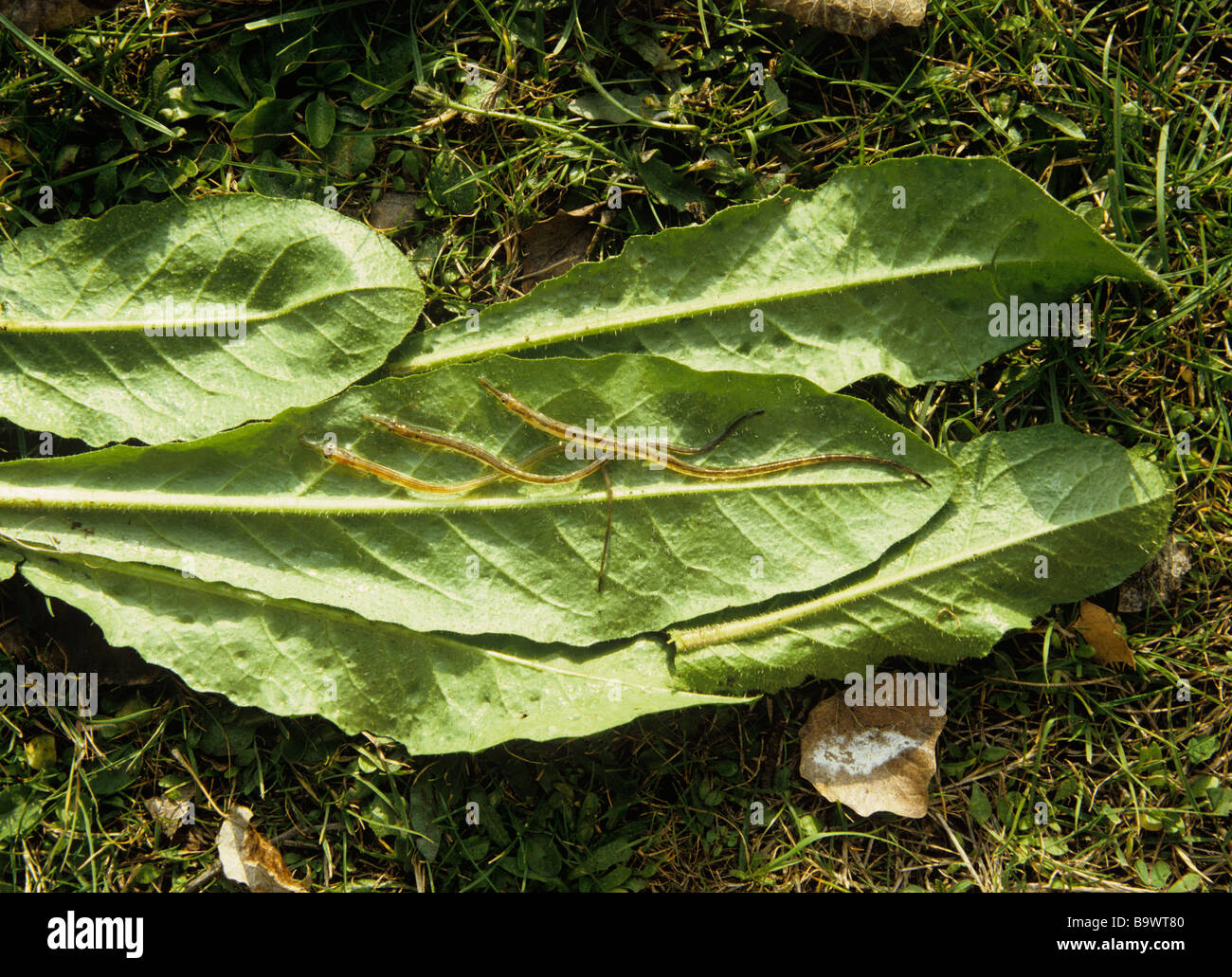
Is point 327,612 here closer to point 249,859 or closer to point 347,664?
point 347,664

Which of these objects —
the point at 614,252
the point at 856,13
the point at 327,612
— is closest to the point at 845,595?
the point at 614,252

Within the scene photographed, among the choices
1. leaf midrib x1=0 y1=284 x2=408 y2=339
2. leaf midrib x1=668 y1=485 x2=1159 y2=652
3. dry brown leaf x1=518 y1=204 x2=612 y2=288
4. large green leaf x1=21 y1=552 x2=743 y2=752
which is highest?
dry brown leaf x1=518 y1=204 x2=612 y2=288

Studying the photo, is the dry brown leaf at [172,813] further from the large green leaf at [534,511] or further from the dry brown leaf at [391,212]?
the dry brown leaf at [391,212]

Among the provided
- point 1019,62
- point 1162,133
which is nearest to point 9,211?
point 1019,62

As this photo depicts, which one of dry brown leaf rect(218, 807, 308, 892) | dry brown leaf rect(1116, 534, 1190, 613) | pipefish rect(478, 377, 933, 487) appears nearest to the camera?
pipefish rect(478, 377, 933, 487)

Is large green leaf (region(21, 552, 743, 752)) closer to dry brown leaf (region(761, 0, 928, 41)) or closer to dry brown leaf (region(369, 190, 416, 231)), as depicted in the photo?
dry brown leaf (region(369, 190, 416, 231))

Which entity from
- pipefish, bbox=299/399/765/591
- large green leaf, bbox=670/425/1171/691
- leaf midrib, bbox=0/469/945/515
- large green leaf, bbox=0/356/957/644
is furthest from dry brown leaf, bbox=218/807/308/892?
large green leaf, bbox=670/425/1171/691

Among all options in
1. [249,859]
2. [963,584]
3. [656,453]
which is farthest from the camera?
[249,859]
